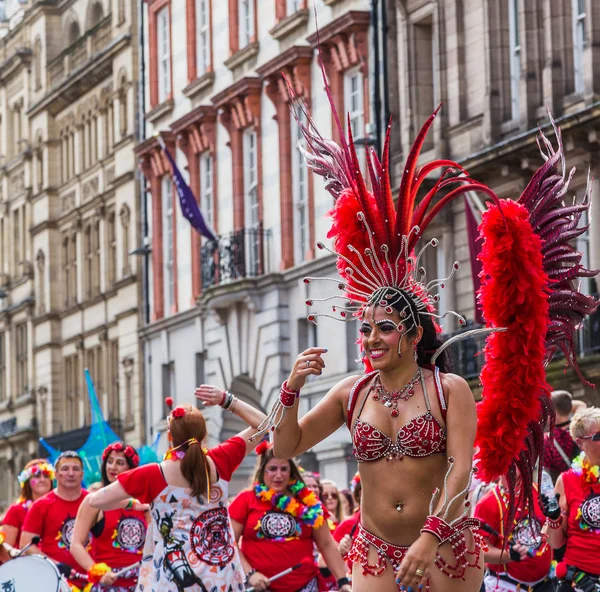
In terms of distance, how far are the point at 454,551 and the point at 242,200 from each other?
30428mm

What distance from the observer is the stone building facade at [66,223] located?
47062 mm

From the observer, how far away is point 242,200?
125ft

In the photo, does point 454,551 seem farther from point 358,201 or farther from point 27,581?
point 27,581

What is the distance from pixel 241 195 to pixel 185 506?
88.0 feet

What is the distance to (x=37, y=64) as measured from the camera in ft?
186

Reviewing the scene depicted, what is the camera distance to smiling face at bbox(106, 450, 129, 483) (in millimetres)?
14328

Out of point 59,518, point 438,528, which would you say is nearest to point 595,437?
point 438,528

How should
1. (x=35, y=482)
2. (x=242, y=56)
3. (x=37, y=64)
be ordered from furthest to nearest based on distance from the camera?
(x=37, y=64) < (x=242, y=56) < (x=35, y=482)

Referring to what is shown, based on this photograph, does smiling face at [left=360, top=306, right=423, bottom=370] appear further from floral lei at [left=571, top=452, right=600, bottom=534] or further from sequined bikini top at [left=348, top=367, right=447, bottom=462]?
floral lei at [left=571, top=452, right=600, bottom=534]

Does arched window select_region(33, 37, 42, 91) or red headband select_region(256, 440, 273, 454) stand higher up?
arched window select_region(33, 37, 42, 91)

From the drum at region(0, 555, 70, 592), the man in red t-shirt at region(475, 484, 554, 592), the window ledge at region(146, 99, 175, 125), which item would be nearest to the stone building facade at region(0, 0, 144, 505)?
the window ledge at region(146, 99, 175, 125)

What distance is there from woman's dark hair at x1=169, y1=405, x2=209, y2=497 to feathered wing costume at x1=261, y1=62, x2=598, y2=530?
2776mm

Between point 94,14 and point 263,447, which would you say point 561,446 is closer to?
point 263,447

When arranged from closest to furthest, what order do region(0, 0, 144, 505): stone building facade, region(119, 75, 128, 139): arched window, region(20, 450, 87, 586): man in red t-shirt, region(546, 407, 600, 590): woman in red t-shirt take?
region(546, 407, 600, 590): woman in red t-shirt, region(20, 450, 87, 586): man in red t-shirt, region(0, 0, 144, 505): stone building facade, region(119, 75, 128, 139): arched window
